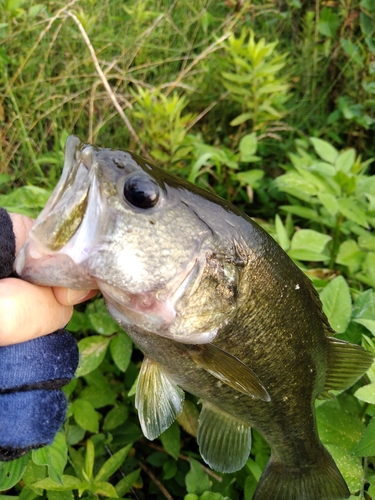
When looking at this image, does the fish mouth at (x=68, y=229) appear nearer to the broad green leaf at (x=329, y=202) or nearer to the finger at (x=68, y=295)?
the finger at (x=68, y=295)

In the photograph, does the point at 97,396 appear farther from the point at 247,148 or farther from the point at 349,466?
the point at 247,148

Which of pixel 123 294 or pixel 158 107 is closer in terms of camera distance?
pixel 123 294

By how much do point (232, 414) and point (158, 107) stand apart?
65.1 inches

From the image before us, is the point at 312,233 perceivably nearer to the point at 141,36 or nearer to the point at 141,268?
the point at 141,268

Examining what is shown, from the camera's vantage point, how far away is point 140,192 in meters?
0.97

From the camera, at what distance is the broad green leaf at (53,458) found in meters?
1.19

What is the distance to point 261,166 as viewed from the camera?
316 cm

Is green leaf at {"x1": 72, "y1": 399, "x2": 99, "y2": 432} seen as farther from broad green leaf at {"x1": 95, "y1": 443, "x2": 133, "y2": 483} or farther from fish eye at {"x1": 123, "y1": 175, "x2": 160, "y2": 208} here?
fish eye at {"x1": 123, "y1": 175, "x2": 160, "y2": 208}

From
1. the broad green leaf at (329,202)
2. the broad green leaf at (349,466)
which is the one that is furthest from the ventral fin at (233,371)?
the broad green leaf at (329,202)

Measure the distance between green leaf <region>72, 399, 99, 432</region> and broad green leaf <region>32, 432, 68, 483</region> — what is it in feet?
0.68

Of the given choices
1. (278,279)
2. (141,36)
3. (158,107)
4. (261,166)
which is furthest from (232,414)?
(141,36)

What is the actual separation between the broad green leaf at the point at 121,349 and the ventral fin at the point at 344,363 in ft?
2.11

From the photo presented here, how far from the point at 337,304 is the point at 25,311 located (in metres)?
1.04

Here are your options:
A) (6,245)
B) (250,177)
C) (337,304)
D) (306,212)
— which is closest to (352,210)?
(306,212)
